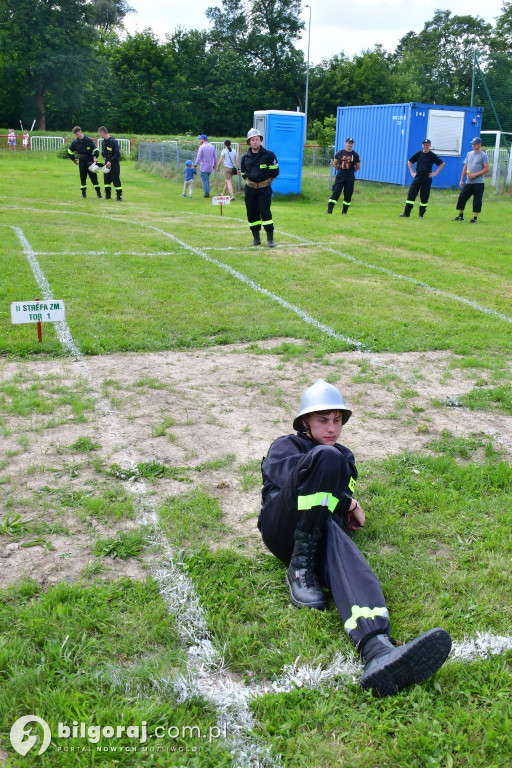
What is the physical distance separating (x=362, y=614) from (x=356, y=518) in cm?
81

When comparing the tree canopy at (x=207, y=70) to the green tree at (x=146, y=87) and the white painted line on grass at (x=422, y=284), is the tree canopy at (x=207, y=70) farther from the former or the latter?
the white painted line on grass at (x=422, y=284)

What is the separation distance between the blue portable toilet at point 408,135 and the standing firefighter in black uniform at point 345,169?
8443mm

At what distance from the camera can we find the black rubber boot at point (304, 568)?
11.2 ft

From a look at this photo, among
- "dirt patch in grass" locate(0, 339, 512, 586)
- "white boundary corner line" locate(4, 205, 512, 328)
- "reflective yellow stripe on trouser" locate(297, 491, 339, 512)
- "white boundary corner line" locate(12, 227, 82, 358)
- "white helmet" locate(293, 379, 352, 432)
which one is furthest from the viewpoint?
"white boundary corner line" locate(4, 205, 512, 328)

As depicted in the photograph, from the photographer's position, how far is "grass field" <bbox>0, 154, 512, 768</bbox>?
271 cm

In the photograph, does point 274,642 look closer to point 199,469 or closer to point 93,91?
point 199,469

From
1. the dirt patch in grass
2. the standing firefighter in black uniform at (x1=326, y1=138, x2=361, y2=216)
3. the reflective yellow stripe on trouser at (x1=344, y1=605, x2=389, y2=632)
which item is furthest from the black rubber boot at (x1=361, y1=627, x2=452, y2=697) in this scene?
the standing firefighter in black uniform at (x1=326, y1=138, x2=361, y2=216)

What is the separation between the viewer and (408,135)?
26266 mm

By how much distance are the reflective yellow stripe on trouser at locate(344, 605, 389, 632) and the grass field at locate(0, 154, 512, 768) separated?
0.39ft

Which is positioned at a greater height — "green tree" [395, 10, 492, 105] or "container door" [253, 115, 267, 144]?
"green tree" [395, 10, 492, 105]

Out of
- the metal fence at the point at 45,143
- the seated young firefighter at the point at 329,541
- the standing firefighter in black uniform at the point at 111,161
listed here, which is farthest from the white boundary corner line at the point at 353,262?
the metal fence at the point at 45,143

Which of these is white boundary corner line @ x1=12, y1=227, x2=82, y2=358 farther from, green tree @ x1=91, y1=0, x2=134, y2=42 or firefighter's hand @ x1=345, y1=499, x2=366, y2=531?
green tree @ x1=91, y1=0, x2=134, y2=42

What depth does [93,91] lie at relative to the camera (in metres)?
63.7

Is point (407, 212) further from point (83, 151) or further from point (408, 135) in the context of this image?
point (408, 135)
